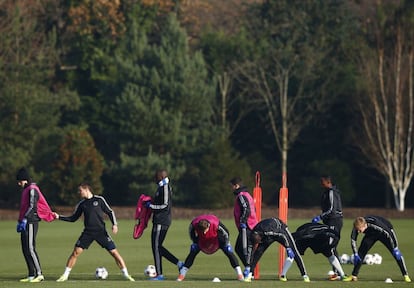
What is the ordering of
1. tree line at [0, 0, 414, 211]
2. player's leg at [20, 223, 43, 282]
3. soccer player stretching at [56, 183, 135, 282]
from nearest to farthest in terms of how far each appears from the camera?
soccer player stretching at [56, 183, 135, 282]
player's leg at [20, 223, 43, 282]
tree line at [0, 0, 414, 211]

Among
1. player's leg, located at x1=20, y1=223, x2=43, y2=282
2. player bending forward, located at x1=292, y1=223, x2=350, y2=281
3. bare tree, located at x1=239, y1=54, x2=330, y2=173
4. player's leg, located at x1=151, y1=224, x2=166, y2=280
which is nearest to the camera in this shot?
player's leg, located at x1=20, y1=223, x2=43, y2=282

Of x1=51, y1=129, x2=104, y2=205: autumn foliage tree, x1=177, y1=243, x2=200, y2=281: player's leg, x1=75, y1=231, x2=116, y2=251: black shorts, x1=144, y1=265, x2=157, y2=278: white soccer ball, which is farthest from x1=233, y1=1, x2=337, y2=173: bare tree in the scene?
x1=75, y1=231, x2=116, y2=251: black shorts

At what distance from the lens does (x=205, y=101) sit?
61.5 metres

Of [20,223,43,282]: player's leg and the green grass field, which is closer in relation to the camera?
the green grass field

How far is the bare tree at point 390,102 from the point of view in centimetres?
5822

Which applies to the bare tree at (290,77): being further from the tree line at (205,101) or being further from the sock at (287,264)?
the sock at (287,264)

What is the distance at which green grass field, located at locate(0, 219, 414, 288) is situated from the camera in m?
20.4

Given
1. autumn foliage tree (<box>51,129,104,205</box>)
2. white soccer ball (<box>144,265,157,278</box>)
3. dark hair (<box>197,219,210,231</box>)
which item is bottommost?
autumn foliage tree (<box>51,129,104,205</box>)

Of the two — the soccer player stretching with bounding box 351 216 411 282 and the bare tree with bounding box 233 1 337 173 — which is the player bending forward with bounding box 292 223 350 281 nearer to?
the soccer player stretching with bounding box 351 216 411 282

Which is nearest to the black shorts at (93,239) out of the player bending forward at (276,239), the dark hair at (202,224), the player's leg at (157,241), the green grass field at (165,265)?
the green grass field at (165,265)

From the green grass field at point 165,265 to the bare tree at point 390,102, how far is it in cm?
1505

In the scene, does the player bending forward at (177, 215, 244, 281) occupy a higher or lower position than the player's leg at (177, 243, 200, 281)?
higher

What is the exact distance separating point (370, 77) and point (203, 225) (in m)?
39.6

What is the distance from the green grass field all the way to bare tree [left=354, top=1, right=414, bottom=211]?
49.4 ft
